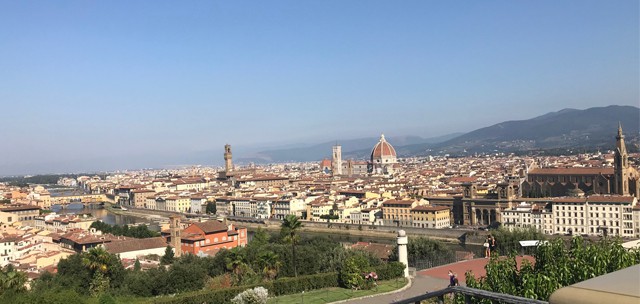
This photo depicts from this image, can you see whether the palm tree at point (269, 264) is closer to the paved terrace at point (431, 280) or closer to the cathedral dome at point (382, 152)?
the paved terrace at point (431, 280)

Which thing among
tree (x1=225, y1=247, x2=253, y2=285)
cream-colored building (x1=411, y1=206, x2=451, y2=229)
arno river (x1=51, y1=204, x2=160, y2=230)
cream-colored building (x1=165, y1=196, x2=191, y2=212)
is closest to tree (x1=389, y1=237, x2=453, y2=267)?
tree (x1=225, y1=247, x2=253, y2=285)

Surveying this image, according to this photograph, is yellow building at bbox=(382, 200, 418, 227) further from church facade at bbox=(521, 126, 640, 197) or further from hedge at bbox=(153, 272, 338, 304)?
hedge at bbox=(153, 272, 338, 304)

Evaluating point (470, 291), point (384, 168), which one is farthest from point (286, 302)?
point (384, 168)

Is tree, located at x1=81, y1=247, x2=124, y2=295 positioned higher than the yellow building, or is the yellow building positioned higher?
tree, located at x1=81, y1=247, x2=124, y2=295

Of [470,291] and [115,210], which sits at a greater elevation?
[470,291]

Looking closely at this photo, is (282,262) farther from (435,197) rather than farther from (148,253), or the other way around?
(435,197)

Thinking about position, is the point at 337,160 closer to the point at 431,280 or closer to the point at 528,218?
the point at 528,218

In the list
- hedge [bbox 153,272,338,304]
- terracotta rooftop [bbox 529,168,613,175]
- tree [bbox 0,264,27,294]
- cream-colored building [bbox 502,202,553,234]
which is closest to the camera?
hedge [bbox 153,272,338,304]
